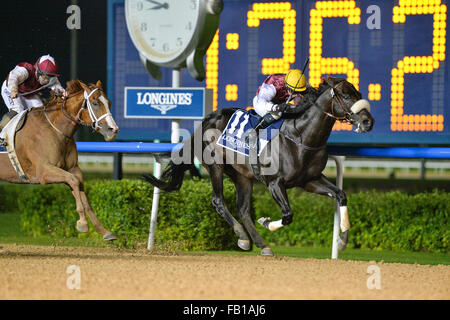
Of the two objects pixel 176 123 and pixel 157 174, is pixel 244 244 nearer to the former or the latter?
pixel 157 174

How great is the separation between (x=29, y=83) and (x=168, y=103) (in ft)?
3.72

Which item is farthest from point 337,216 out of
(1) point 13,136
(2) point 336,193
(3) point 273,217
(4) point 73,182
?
(1) point 13,136

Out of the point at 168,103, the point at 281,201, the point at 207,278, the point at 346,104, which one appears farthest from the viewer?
the point at 168,103

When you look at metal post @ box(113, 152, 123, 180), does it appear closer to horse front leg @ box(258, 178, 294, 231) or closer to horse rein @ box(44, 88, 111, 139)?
horse rein @ box(44, 88, 111, 139)

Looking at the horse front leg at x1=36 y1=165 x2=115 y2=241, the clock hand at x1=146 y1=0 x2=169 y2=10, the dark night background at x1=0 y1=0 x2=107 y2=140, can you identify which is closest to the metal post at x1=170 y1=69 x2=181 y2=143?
the clock hand at x1=146 y1=0 x2=169 y2=10

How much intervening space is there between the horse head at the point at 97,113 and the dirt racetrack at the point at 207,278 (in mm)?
901

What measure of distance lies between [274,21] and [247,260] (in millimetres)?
2352

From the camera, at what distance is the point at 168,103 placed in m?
6.11

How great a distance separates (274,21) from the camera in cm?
666

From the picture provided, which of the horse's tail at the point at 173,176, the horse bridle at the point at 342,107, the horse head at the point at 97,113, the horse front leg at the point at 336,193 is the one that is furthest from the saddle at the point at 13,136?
the horse bridle at the point at 342,107

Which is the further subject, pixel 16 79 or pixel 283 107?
pixel 16 79

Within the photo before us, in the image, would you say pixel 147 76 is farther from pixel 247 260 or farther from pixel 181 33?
pixel 247 260
